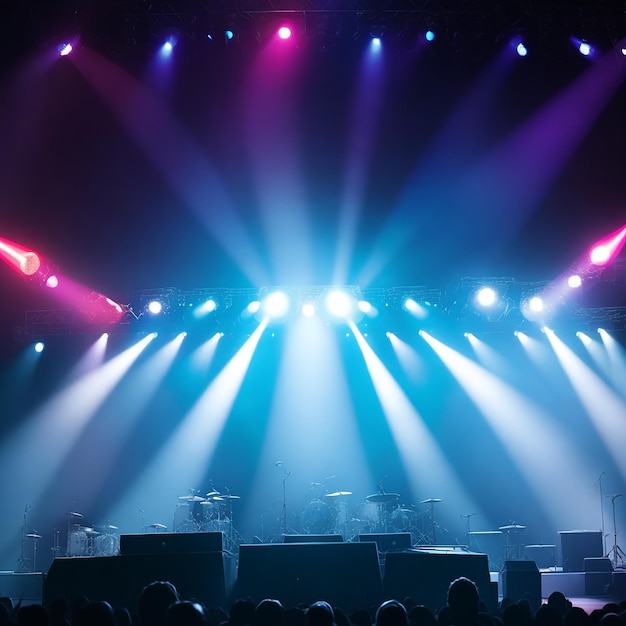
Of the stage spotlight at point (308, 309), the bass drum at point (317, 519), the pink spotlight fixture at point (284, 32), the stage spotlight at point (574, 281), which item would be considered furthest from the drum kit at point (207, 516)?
the pink spotlight fixture at point (284, 32)

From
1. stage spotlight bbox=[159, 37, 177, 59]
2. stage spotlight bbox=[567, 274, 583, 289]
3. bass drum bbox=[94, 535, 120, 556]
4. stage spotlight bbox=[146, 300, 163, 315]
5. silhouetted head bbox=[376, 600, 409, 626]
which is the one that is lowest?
bass drum bbox=[94, 535, 120, 556]

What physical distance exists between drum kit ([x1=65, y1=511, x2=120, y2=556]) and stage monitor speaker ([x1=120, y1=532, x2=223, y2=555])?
6842 millimetres

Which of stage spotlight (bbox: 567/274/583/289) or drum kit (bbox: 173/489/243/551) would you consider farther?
stage spotlight (bbox: 567/274/583/289)

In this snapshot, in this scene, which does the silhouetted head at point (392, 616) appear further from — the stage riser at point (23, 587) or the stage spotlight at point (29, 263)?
the stage spotlight at point (29, 263)

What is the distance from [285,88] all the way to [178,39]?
76.3 inches

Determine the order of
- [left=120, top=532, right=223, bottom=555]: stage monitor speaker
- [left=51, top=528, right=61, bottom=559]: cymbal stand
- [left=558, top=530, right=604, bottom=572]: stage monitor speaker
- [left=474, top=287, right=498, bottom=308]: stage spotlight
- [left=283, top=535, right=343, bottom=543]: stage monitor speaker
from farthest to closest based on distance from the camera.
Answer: [left=51, top=528, right=61, bottom=559]: cymbal stand → [left=474, top=287, right=498, bottom=308]: stage spotlight → [left=558, top=530, right=604, bottom=572]: stage monitor speaker → [left=283, top=535, right=343, bottom=543]: stage monitor speaker → [left=120, top=532, right=223, bottom=555]: stage monitor speaker

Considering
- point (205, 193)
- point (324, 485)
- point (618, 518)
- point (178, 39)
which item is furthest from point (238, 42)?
point (618, 518)

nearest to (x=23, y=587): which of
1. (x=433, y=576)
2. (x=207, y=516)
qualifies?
(x=207, y=516)

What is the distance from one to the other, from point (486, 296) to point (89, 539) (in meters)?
8.46

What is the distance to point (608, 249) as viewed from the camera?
41.4ft

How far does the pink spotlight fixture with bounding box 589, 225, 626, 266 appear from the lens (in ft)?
41.1

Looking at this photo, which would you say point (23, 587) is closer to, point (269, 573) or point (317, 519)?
point (269, 573)

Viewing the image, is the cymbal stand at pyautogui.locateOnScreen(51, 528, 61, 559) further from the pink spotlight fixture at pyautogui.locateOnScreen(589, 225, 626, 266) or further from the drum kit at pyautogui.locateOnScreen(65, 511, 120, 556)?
the pink spotlight fixture at pyautogui.locateOnScreen(589, 225, 626, 266)

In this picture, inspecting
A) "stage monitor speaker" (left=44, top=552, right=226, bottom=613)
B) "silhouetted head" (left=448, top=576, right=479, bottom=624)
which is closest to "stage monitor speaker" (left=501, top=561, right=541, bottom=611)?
"stage monitor speaker" (left=44, top=552, right=226, bottom=613)
